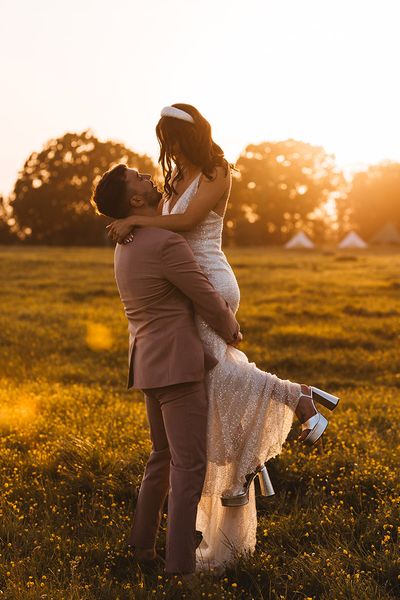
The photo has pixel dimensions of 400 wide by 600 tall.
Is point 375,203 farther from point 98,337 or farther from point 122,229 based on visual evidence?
point 122,229

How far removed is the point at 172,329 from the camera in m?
4.25

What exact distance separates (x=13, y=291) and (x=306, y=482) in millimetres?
18210

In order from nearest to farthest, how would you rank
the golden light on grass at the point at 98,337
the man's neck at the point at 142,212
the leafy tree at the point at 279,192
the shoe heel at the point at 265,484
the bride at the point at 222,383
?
the bride at the point at 222,383, the man's neck at the point at 142,212, the shoe heel at the point at 265,484, the golden light on grass at the point at 98,337, the leafy tree at the point at 279,192

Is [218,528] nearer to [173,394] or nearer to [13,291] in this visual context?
[173,394]

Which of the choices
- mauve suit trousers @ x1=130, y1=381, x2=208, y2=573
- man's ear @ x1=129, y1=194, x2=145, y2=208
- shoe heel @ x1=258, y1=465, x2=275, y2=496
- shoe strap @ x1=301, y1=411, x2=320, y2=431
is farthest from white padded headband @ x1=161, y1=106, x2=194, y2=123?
shoe heel @ x1=258, y1=465, x2=275, y2=496

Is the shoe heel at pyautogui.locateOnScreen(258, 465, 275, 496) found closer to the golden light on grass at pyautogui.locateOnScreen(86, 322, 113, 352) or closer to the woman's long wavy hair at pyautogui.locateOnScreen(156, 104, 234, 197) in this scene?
the woman's long wavy hair at pyautogui.locateOnScreen(156, 104, 234, 197)

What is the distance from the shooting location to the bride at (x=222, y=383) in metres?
4.25

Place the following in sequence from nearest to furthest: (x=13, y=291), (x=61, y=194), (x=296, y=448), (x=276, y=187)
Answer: (x=296, y=448) < (x=13, y=291) < (x=61, y=194) < (x=276, y=187)

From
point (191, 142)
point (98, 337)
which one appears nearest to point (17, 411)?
point (191, 142)

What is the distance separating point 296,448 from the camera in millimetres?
6699

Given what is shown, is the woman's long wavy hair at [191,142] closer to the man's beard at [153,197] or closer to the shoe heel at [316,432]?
the man's beard at [153,197]

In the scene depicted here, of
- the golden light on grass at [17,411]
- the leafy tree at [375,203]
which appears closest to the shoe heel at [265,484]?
the golden light on grass at [17,411]

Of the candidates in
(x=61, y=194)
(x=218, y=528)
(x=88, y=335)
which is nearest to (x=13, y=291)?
(x=88, y=335)

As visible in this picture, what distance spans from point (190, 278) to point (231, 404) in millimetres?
903
